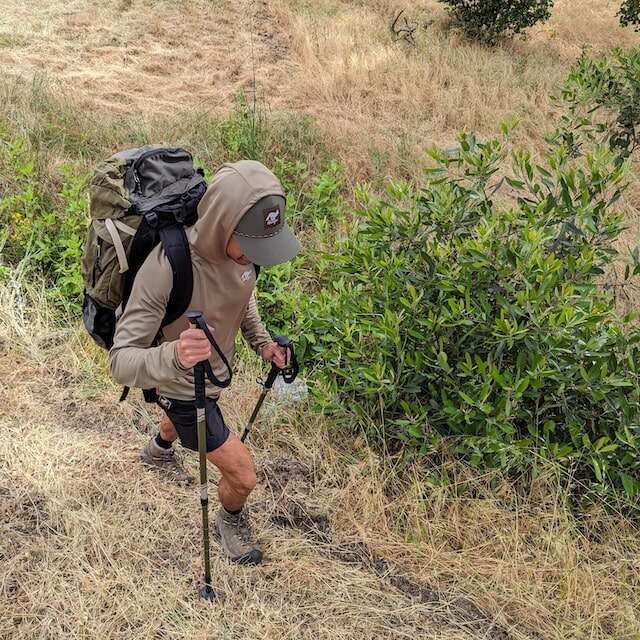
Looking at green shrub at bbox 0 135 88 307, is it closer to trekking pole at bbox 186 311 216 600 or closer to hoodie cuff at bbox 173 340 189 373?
trekking pole at bbox 186 311 216 600

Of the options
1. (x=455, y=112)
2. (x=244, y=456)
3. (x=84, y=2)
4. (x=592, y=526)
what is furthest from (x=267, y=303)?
(x=84, y=2)

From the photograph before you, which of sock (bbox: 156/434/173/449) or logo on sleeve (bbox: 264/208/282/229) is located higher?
logo on sleeve (bbox: 264/208/282/229)

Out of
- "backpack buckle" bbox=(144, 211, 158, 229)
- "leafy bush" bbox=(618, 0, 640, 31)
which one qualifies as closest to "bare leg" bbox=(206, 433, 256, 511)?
"backpack buckle" bbox=(144, 211, 158, 229)

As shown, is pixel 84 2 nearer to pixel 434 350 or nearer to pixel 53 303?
pixel 53 303

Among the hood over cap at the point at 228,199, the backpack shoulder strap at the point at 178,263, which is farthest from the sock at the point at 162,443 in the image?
the hood over cap at the point at 228,199

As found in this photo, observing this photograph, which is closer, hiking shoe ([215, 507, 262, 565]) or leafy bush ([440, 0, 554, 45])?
hiking shoe ([215, 507, 262, 565])

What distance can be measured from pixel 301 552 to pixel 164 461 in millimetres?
852

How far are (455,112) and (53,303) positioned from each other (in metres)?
5.84

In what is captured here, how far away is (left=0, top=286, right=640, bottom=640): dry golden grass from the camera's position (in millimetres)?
2436

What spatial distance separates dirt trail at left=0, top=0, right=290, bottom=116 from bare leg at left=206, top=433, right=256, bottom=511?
5.88 metres

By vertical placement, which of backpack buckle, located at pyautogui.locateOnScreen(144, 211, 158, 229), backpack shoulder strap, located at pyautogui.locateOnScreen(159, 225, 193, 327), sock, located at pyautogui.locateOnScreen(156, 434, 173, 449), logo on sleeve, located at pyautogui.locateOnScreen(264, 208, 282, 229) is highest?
logo on sleeve, located at pyautogui.locateOnScreen(264, 208, 282, 229)

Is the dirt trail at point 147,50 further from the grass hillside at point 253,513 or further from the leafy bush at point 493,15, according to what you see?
the leafy bush at point 493,15

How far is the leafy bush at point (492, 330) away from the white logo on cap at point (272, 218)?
42.3 inches

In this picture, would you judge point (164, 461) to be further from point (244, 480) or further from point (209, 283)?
point (209, 283)
